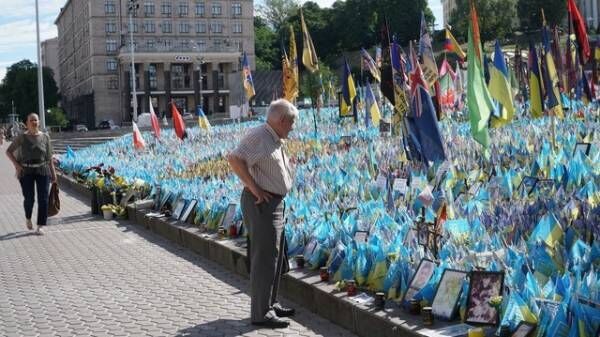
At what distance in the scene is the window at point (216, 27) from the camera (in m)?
107

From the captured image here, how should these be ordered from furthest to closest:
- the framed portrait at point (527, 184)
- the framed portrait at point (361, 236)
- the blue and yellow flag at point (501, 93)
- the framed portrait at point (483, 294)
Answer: the blue and yellow flag at point (501, 93)
the framed portrait at point (527, 184)
the framed portrait at point (361, 236)
the framed portrait at point (483, 294)

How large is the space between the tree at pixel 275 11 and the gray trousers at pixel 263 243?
423 feet

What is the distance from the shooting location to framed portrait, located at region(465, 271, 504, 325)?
213 inches

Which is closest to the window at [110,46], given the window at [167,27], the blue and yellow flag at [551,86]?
the window at [167,27]

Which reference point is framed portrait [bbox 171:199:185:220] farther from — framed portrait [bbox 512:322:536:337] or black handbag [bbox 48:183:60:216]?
framed portrait [bbox 512:322:536:337]

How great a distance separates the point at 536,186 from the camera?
29.6ft

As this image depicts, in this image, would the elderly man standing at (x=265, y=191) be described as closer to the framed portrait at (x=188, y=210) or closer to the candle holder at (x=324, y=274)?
the candle holder at (x=324, y=274)

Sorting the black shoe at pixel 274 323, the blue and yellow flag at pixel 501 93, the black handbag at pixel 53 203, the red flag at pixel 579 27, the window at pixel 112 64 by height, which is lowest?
the black shoe at pixel 274 323

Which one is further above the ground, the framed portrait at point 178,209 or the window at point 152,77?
the window at point 152,77

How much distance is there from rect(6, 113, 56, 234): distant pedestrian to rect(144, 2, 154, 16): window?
93991mm

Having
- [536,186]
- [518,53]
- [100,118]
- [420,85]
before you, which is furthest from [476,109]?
[100,118]

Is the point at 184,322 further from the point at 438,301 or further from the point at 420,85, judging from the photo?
the point at 420,85

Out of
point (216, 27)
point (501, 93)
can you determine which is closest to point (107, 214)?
point (501, 93)

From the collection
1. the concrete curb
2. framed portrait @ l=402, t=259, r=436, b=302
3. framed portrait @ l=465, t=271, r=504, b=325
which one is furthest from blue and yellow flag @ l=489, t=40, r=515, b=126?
framed portrait @ l=465, t=271, r=504, b=325
